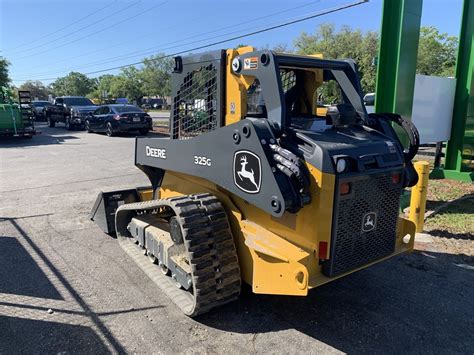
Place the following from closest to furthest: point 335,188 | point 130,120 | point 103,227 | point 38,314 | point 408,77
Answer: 1. point 335,188
2. point 38,314
3. point 103,227
4. point 408,77
5. point 130,120

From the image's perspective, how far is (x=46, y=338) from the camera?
3.18 metres

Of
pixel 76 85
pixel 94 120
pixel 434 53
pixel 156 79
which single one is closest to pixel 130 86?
pixel 156 79

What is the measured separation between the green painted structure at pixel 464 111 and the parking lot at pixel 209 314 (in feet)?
16.3

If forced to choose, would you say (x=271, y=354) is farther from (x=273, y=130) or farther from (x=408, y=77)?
(x=408, y=77)

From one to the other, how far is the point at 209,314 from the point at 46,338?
1.36 m

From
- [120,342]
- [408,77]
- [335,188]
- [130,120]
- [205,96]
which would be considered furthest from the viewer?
[130,120]

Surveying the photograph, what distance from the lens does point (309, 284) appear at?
295cm

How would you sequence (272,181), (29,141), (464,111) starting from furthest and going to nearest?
(29,141) < (464,111) < (272,181)

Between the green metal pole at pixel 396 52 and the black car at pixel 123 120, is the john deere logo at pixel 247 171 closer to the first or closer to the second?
the green metal pole at pixel 396 52

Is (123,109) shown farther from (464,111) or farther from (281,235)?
(281,235)

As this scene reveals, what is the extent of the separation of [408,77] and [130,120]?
1378 cm

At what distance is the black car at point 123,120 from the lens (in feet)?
59.3

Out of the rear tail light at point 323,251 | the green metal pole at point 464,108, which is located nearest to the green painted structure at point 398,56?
the green metal pole at point 464,108

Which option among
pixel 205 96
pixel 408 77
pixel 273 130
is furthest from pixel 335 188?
pixel 408 77
